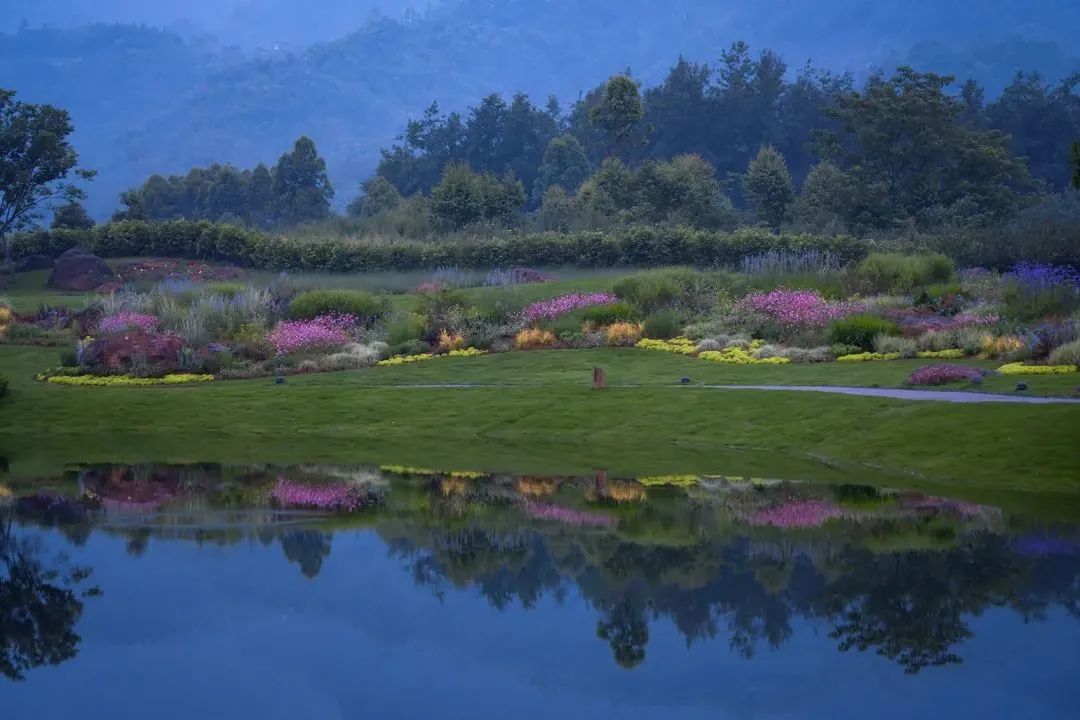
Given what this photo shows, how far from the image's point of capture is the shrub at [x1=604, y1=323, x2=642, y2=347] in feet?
104

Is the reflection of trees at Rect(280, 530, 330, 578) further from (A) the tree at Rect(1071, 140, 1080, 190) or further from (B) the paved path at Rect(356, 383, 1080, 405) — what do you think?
(A) the tree at Rect(1071, 140, 1080, 190)

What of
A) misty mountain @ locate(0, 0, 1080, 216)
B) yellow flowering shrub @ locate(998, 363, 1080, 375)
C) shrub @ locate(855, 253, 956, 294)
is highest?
misty mountain @ locate(0, 0, 1080, 216)

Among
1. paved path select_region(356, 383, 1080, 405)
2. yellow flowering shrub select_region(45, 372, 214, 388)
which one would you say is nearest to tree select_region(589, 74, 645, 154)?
yellow flowering shrub select_region(45, 372, 214, 388)

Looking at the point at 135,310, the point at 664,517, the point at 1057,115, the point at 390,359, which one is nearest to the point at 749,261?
the point at 390,359

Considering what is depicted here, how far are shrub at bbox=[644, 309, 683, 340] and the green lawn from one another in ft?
6.58

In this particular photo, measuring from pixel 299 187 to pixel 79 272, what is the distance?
1480 inches

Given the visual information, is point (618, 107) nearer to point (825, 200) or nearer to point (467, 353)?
point (825, 200)

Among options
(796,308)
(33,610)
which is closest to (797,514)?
(33,610)

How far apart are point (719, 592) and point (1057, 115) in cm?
8203

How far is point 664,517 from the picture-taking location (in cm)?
1591

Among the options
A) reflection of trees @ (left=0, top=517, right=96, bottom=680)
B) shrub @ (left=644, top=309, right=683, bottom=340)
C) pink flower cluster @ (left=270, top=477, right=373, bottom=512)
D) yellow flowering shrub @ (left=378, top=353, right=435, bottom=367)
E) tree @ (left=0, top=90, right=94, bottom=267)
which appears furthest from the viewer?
tree @ (left=0, top=90, right=94, bottom=267)

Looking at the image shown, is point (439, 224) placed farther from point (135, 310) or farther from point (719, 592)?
point (719, 592)

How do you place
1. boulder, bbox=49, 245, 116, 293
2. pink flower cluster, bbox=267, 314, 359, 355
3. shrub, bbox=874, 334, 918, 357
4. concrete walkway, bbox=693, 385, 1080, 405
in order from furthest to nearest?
boulder, bbox=49, 245, 116, 293 < pink flower cluster, bbox=267, 314, 359, 355 < shrub, bbox=874, 334, 918, 357 < concrete walkway, bbox=693, 385, 1080, 405

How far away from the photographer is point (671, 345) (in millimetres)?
30781
